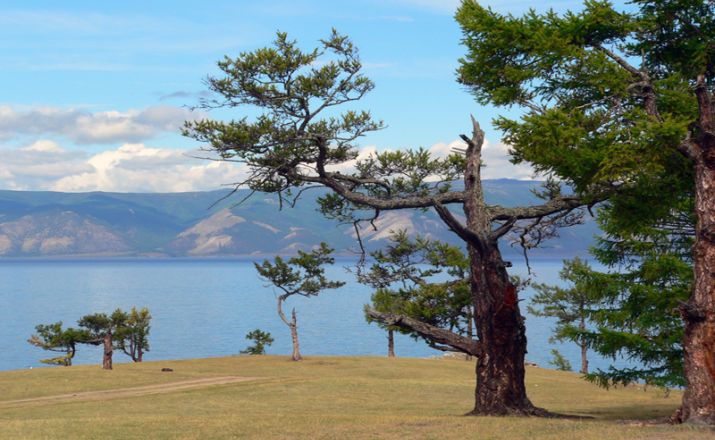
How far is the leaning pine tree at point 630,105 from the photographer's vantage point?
67.3 ft

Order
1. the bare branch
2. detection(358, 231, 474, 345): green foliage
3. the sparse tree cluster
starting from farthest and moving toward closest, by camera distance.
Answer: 1. the sparse tree cluster
2. detection(358, 231, 474, 345): green foliage
3. the bare branch

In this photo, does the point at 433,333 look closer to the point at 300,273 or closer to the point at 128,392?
the point at 128,392

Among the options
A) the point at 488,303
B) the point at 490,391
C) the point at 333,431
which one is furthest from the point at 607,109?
the point at 333,431

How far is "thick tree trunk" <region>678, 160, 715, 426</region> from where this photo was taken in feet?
69.4

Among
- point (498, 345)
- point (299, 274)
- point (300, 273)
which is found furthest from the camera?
point (300, 273)

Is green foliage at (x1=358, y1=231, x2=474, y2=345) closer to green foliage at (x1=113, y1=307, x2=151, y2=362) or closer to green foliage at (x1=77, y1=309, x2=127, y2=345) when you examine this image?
green foliage at (x1=77, y1=309, x2=127, y2=345)

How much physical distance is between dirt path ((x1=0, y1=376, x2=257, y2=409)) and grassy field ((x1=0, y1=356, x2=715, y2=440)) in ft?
1.58

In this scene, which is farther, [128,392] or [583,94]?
[128,392]

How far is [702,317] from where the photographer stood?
2120 cm

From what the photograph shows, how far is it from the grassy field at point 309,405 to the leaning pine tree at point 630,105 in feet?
12.9

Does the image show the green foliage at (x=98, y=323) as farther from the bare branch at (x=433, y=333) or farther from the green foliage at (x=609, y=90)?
the green foliage at (x=609, y=90)

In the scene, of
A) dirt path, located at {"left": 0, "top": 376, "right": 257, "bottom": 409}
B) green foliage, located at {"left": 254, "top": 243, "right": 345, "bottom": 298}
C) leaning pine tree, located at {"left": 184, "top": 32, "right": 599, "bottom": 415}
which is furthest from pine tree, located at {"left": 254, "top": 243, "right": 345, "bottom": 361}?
leaning pine tree, located at {"left": 184, "top": 32, "right": 599, "bottom": 415}

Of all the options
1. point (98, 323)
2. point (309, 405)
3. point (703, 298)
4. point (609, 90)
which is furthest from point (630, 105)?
point (98, 323)

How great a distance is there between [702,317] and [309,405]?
2102 cm
